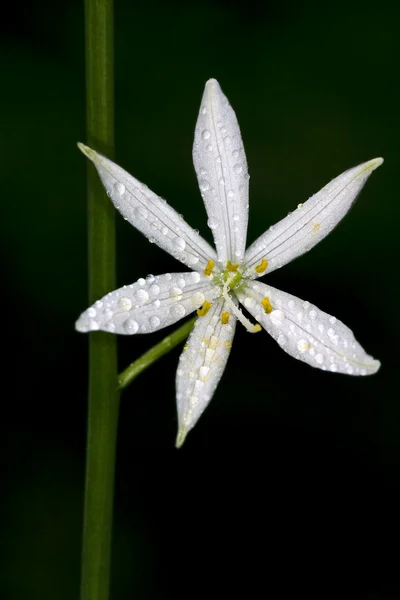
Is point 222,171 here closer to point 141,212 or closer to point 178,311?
point 141,212

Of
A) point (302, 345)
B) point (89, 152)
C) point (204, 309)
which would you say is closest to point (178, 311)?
point (204, 309)

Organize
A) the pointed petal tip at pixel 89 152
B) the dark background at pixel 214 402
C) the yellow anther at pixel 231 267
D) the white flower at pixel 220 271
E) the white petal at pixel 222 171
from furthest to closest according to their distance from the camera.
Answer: the dark background at pixel 214 402 < the yellow anther at pixel 231 267 < the white petal at pixel 222 171 < the white flower at pixel 220 271 < the pointed petal tip at pixel 89 152

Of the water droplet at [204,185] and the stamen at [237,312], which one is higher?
the water droplet at [204,185]

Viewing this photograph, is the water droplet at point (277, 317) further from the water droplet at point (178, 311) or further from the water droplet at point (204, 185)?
the water droplet at point (204, 185)

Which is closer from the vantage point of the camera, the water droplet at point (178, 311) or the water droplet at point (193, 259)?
the water droplet at point (178, 311)

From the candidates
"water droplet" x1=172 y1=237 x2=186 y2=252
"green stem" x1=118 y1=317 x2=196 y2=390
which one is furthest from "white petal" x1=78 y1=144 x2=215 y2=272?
"green stem" x1=118 y1=317 x2=196 y2=390

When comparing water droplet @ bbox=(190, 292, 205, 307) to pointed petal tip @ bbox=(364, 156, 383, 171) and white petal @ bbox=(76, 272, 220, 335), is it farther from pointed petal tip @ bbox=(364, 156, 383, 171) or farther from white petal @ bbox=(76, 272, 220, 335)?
pointed petal tip @ bbox=(364, 156, 383, 171)

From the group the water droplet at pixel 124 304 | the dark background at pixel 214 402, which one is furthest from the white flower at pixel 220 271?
the dark background at pixel 214 402
